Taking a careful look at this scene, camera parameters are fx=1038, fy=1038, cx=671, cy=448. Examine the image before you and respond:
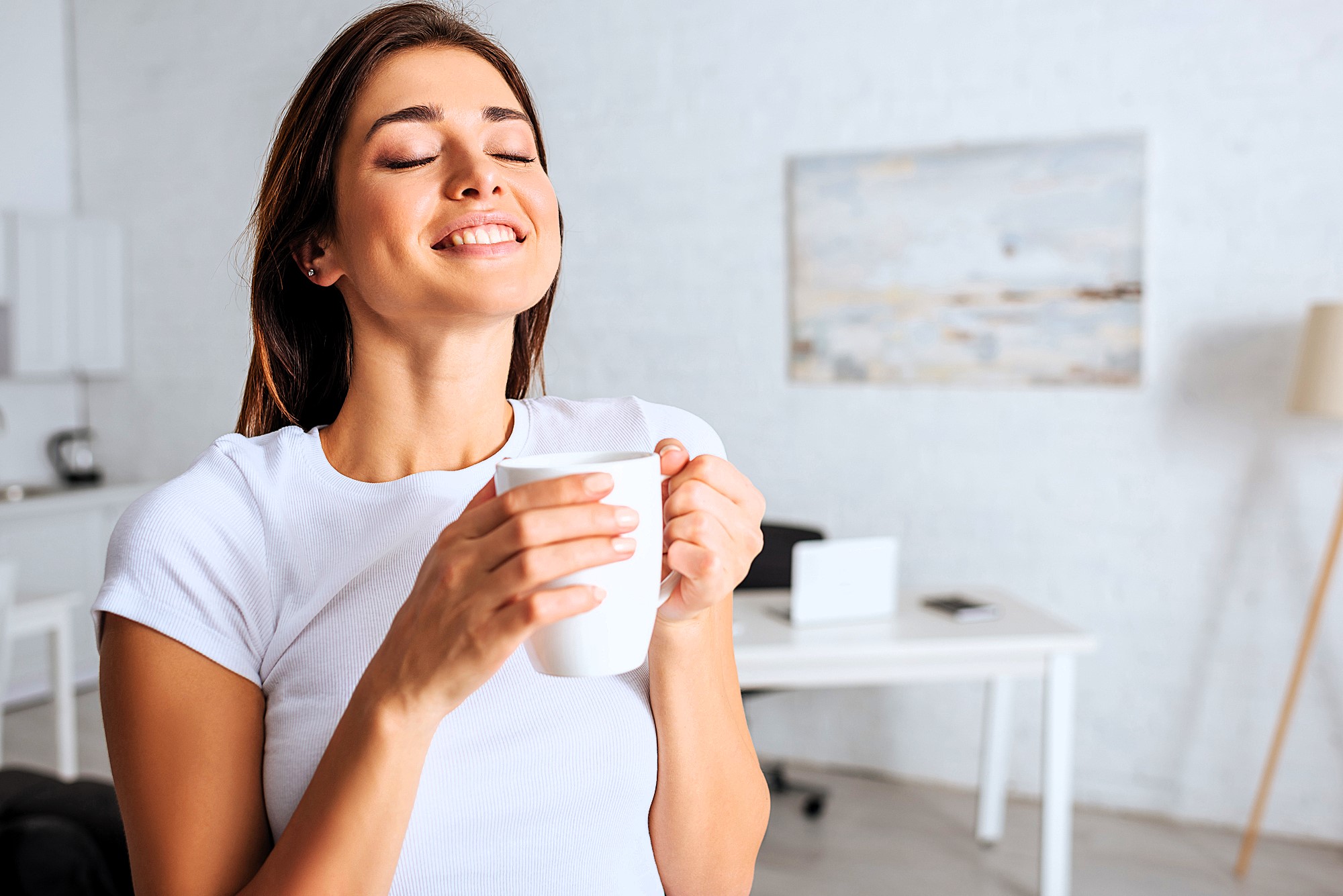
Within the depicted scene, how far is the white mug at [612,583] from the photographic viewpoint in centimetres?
61

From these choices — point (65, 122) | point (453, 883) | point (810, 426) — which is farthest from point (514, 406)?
point (65, 122)

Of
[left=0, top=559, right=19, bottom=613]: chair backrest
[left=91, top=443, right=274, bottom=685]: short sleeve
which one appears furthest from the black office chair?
[left=91, top=443, right=274, bottom=685]: short sleeve

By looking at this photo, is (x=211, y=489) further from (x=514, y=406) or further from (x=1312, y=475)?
(x=1312, y=475)

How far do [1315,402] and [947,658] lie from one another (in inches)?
51.8

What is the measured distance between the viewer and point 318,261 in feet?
3.22

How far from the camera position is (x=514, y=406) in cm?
104

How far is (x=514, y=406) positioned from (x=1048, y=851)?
222 cm

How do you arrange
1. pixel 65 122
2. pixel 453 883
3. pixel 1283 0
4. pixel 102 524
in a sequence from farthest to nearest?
pixel 65 122, pixel 102 524, pixel 1283 0, pixel 453 883

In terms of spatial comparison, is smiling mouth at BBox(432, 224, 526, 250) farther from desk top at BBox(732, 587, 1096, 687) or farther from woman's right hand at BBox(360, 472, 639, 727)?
desk top at BBox(732, 587, 1096, 687)

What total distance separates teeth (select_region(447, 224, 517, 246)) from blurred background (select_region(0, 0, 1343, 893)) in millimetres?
2544

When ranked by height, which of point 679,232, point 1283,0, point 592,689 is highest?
point 1283,0

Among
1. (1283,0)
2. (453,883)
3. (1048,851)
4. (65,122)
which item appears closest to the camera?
(453,883)

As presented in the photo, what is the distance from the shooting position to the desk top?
2.52m

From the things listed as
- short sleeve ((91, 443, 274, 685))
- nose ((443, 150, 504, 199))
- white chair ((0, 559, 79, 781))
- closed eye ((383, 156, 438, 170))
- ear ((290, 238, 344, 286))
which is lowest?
white chair ((0, 559, 79, 781))
